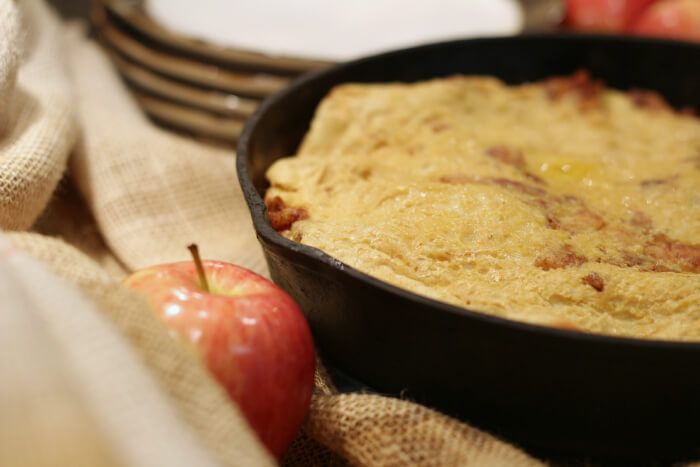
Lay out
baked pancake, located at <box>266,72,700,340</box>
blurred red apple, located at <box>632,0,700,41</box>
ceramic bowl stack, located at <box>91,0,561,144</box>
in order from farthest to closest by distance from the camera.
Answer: blurred red apple, located at <box>632,0,700,41</box> < ceramic bowl stack, located at <box>91,0,561,144</box> < baked pancake, located at <box>266,72,700,340</box>

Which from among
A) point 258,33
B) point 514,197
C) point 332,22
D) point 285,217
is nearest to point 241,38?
point 258,33

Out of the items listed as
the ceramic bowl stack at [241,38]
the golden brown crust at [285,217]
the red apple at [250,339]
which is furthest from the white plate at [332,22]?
the red apple at [250,339]

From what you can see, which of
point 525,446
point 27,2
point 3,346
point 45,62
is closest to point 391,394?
point 525,446

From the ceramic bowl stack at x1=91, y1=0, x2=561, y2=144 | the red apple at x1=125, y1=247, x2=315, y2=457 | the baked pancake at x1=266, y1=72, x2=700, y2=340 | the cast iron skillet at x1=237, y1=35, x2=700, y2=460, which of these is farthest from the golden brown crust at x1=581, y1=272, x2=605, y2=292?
the ceramic bowl stack at x1=91, y1=0, x2=561, y2=144

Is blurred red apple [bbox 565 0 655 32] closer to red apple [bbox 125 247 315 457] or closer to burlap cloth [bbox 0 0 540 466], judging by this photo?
burlap cloth [bbox 0 0 540 466]

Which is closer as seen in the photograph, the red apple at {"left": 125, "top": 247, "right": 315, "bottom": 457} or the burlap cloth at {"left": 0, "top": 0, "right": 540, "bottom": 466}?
the burlap cloth at {"left": 0, "top": 0, "right": 540, "bottom": 466}

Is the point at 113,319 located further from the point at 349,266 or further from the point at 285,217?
the point at 285,217

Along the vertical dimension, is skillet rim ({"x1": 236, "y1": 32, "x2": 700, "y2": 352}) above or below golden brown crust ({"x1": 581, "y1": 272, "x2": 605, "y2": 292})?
above
